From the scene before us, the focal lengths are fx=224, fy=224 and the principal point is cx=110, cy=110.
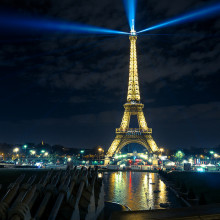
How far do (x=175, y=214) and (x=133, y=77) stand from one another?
8401cm

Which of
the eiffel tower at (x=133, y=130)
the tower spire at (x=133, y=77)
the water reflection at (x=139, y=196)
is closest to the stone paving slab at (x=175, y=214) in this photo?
the water reflection at (x=139, y=196)

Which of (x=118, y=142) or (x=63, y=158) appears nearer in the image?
(x=118, y=142)

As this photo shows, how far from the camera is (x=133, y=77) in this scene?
87938mm

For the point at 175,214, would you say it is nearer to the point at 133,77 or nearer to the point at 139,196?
the point at 139,196

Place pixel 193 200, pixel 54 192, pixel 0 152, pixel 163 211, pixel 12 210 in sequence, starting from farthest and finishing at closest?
1. pixel 0 152
2. pixel 193 200
3. pixel 54 192
4. pixel 163 211
5. pixel 12 210

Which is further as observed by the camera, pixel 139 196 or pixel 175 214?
pixel 139 196

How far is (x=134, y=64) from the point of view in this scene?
292 ft

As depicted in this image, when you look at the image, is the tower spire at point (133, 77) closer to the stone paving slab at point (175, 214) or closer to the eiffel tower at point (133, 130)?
the eiffel tower at point (133, 130)

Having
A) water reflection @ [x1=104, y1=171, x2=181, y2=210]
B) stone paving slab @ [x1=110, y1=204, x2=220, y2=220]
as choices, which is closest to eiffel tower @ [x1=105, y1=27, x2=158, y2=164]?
water reflection @ [x1=104, y1=171, x2=181, y2=210]

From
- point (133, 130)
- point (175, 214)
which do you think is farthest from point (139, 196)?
point (133, 130)

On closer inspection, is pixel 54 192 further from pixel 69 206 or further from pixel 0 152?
pixel 0 152

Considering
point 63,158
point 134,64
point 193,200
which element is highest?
point 134,64

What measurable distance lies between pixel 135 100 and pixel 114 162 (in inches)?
979

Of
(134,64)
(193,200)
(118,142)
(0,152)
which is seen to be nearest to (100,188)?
(193,200)
